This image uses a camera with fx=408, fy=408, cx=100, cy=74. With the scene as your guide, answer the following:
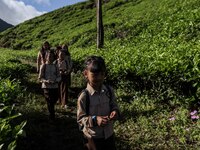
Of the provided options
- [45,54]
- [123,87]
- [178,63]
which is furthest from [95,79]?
[123,87]

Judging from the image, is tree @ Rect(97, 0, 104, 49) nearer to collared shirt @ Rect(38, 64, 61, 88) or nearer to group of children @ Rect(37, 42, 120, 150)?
collared shirt @ Rect(38, 64, 61, 88)

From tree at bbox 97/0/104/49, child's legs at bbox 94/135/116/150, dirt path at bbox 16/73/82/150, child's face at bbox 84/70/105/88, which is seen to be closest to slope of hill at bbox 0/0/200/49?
tree at bbox 97/0/104/49

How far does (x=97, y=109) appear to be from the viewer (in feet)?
16.5

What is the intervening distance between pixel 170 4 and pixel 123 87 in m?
24.7

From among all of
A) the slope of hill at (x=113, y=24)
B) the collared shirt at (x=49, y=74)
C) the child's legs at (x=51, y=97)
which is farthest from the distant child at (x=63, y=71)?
the slope of hill at (x=113, y=24)

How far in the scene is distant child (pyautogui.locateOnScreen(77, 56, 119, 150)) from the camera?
4789 mm

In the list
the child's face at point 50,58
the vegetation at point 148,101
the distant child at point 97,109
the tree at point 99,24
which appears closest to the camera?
the distant child at point 97,109

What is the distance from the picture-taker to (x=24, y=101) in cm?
1302

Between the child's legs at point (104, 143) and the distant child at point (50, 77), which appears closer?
the child's legs at point (104, 143)

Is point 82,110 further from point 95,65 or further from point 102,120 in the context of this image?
point 95,65

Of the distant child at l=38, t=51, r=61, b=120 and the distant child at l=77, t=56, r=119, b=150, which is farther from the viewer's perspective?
the distant child at l=38, t=51, r=61, b=120

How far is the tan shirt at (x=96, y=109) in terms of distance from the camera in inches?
196

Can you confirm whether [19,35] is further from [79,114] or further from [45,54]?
[79,114]

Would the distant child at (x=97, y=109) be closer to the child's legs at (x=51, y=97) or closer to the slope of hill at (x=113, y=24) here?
the child's legs at (x=51, y=97)
